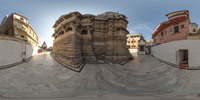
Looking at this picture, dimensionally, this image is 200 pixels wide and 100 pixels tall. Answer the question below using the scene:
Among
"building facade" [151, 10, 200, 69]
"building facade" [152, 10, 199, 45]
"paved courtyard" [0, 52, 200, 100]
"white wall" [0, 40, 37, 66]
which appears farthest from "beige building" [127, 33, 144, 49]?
"white wall" [0, 40, 37, 66]

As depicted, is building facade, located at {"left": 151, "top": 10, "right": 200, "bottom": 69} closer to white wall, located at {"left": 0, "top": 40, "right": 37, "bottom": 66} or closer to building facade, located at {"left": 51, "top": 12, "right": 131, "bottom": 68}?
building facade, located at {"left": 51, "top": 12, "right": 131, "bottom": 68}

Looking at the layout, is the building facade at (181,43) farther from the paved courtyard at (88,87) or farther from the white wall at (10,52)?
the white wall at (10,52)

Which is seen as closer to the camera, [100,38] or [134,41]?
[100,38]

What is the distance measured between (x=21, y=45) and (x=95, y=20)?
876cm

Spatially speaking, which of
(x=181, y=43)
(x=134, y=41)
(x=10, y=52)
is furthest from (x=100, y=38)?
(x=134, y=41)

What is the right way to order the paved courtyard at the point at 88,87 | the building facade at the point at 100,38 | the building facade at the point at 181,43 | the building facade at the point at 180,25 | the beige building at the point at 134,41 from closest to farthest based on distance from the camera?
the paved courtyard at the point at 88,87
the building facade at the point at 181,43
the building facade at the point at 180,25
the building facade at the point at 100,38
the beige building at the point at 134,41

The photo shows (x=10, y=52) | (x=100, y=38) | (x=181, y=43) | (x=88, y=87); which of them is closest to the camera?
(x=88, y=87)

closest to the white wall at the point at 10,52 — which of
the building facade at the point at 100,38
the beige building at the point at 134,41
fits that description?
the building facade at the point at 100,38

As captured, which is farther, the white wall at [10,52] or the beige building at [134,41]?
the beige building at [134,41]

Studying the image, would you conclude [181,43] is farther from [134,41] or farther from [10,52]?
[134,41]

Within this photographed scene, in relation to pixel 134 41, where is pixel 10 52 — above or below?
below

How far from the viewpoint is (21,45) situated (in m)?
6.40

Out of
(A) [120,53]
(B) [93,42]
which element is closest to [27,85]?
(B) [93,42]

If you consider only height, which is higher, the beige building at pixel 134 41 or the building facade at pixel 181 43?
the beige building at pixel 134 41
